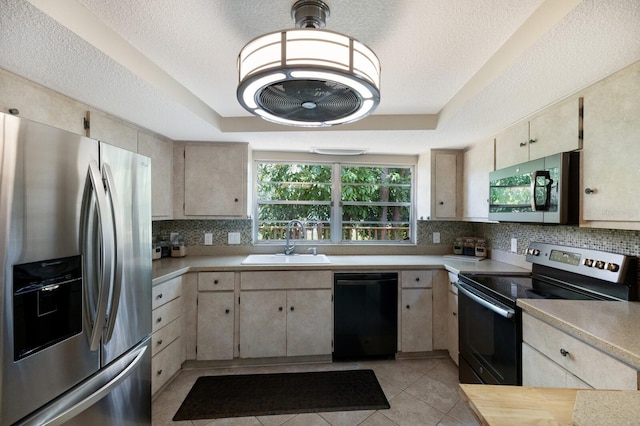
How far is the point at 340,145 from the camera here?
9.25ft

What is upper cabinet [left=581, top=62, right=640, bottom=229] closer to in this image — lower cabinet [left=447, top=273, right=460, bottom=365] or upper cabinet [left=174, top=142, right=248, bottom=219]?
lower cabinet [left=447, top=273, right=460, bottom=365]

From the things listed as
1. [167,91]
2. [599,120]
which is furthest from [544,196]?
[167,91]

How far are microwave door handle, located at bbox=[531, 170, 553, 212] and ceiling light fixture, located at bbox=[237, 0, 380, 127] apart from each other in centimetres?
132

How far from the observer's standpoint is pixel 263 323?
246cm

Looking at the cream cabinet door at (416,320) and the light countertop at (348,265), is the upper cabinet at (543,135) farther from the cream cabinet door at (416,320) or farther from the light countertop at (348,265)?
the cream cabinet door at (416,320)

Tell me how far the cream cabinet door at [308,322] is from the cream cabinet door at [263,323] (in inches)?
2.5

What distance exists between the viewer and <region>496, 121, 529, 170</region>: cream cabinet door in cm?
199

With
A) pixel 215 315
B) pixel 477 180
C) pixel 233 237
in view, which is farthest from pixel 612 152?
pixel 233 237

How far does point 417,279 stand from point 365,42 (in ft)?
6.67

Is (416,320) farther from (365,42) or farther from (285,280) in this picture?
(365,42)

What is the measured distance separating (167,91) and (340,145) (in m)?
1.62

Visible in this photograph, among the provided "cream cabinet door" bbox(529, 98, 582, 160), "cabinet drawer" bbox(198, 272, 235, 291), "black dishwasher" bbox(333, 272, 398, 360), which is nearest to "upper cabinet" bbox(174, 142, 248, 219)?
"cabinet drawer" bbox(198, 272, 235, 291)

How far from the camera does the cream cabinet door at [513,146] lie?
1989 millimetres

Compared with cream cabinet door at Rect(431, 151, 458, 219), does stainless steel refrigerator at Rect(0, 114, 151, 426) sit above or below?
below
